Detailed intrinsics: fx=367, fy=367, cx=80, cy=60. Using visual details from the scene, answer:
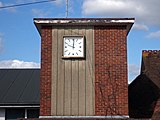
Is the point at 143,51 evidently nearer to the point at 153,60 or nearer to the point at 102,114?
the point at 153,60

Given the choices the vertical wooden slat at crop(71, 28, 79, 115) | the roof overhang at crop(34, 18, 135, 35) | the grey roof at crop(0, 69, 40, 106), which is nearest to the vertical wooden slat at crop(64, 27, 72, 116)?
the vertical wooden slat at crop(71, 28, 79, 115)

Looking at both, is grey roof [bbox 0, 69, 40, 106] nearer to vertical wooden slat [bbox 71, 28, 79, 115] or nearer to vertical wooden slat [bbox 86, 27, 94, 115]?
vertical wooden slat [bbox 71, 28, 79, 115]

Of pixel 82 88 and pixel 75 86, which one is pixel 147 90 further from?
pixel 75 86

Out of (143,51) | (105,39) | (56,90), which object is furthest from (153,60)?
(56,90)

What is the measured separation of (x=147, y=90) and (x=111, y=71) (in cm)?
407

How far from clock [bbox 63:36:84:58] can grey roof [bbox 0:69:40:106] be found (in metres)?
5.97

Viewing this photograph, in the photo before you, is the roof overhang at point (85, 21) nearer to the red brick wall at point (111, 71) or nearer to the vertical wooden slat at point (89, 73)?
the red brick wall at point (111, 71)

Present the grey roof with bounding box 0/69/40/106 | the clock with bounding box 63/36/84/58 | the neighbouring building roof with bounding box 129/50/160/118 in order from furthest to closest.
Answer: the grey roof with bounding box 0/69/40/106
the neighbouring building roof with bounding box 129/50/160/118
the clock with bounding box 63/36/84/58

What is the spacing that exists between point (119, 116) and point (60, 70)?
272 centimetres

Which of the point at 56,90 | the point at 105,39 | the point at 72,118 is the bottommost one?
the point at 72,118

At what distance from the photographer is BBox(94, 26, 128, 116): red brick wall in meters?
13.3

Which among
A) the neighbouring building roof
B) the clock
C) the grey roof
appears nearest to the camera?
the clock

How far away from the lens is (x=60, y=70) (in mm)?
13523

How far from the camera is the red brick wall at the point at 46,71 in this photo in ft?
43.8
